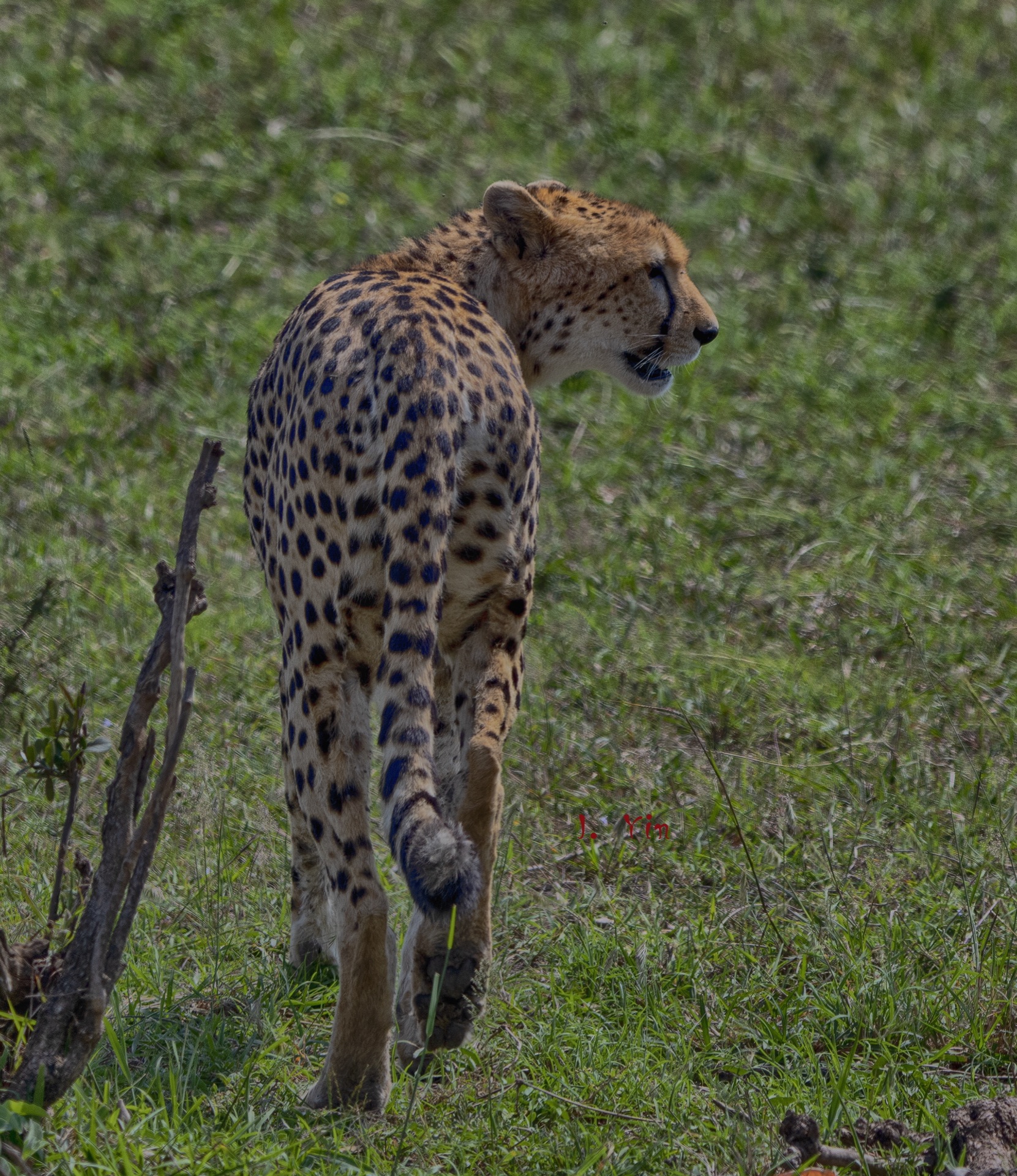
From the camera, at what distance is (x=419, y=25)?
10.2 metres

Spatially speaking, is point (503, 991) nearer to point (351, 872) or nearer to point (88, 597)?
point (351, 872)

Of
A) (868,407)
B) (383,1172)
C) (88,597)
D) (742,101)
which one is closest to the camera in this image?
(383,1172)

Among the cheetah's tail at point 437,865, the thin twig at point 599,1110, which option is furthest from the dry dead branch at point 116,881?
the thin twig at point 599,1110

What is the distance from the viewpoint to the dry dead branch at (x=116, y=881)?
2924mm

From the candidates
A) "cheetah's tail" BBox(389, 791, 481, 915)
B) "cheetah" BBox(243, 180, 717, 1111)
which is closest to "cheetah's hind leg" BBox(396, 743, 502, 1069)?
"cheetah" BBox(243, 180, 717, 1111)

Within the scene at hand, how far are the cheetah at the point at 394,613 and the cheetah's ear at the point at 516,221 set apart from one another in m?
0.46

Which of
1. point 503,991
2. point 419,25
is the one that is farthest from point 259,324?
point 503,991

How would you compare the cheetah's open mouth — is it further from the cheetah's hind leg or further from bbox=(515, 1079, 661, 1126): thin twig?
bbox=(515, 1079, 661, 1126): thin twig

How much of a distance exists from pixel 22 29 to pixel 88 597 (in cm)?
524

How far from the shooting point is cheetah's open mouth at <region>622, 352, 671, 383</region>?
471cm

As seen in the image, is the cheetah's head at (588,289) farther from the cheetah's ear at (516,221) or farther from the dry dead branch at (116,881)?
the dry dead branch at (116,881)

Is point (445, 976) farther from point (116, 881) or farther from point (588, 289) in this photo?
point (588, 289)

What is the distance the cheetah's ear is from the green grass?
1.50 meters
